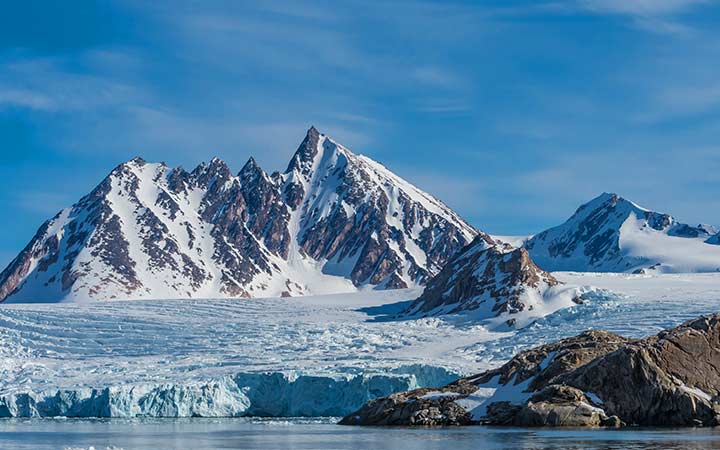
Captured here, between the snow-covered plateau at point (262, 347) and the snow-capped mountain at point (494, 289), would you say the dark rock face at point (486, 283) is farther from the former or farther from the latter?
the snow-covered plateau at point (262, 347)

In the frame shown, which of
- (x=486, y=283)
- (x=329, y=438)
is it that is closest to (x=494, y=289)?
(x=486, y=283)

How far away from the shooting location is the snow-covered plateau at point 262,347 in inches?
3462

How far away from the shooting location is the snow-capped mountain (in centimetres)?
12019

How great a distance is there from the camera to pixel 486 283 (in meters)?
131

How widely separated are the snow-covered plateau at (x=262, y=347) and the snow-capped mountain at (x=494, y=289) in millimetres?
3397

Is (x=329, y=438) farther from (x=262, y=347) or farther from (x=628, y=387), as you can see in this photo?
(x=262, y=347)

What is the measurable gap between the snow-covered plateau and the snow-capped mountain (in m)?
3.40

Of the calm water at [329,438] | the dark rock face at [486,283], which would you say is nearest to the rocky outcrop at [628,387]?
the calm water at [329,438]

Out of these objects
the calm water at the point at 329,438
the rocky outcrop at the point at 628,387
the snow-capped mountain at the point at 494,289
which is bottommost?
the calm water at the point at 329,438

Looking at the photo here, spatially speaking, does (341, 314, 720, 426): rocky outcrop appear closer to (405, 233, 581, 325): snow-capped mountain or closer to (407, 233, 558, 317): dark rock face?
(405, 233, 581, 325): snow-capped mountain

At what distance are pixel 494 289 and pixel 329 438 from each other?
7482 cm

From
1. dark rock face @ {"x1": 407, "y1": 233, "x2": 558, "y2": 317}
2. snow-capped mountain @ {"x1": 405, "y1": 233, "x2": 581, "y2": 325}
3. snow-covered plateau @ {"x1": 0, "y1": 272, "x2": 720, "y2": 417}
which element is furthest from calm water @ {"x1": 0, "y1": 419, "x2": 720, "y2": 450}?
dark rock face @ {"x1": 407, "y1": 233, "x2": 558, "y2": 317}

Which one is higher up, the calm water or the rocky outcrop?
the rocky outcrop

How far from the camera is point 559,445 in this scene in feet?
147
